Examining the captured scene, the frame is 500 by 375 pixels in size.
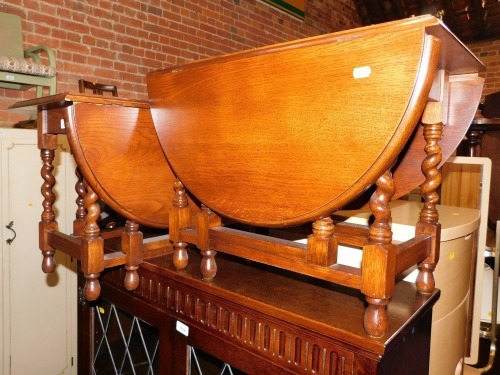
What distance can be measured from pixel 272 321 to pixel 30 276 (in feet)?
5.21

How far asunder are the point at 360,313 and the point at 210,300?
18.4 inches

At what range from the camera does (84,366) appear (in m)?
1.83

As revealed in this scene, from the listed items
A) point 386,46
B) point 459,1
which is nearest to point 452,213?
point 386,46

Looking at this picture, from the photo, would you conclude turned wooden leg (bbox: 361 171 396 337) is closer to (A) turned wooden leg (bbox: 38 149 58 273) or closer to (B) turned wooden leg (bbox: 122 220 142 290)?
(B) turned wooden leg (bbox: 122 220 142 290)

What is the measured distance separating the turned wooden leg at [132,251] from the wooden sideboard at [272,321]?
0.17 feet

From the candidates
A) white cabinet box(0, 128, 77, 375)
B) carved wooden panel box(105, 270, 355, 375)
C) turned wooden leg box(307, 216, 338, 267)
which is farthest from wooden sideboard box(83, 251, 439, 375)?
white cabinet box(0, 128, 77, 375)

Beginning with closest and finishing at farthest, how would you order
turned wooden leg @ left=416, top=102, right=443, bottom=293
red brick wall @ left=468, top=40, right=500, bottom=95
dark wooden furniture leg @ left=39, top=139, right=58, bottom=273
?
turned wooden leg @ left=416, top=102, right=443, bottom=293, dark wooden furniture leg @ left=39, top=139, right=58, bottom=273, red brick wall @ left=468, top=40, right=500, bottom=95

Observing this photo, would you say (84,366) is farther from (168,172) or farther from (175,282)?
(168,172)

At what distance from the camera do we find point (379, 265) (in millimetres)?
919

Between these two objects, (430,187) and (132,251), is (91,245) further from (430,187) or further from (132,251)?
(430,187)

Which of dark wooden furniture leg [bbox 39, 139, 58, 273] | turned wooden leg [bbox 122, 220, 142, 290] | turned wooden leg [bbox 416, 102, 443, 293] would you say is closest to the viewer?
turned wooden leg [bbox 416, 102, 443, 293]

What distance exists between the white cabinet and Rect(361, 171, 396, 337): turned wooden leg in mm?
1847

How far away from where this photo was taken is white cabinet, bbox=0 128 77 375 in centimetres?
203

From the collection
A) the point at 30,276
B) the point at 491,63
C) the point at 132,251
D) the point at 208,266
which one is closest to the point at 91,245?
the point at 132,251
